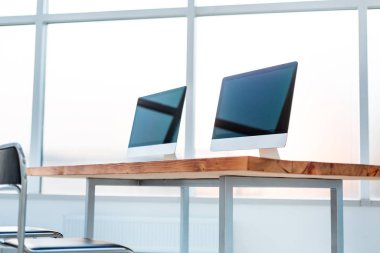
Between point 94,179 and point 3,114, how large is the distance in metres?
2.16

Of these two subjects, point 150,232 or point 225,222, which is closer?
point 225,222

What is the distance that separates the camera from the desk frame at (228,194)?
1.78 metres

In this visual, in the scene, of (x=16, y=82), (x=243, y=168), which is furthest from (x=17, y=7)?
(x=243, y=168)

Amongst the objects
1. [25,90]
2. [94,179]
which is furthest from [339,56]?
[25,90]

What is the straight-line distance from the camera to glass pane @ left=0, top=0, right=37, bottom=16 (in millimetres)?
4695

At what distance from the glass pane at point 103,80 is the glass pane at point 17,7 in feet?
1.12

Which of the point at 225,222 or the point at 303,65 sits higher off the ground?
the point at 303,65

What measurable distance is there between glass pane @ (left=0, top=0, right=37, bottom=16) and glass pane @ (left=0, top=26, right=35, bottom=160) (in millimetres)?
120

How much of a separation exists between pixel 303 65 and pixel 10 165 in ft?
8.53

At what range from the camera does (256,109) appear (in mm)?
2285

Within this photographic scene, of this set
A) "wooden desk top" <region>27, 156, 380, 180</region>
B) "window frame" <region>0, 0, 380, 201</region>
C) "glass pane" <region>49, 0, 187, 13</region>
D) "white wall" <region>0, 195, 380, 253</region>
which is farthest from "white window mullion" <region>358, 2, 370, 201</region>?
"wooden desk top" <region>27, 156, 380, 180</region>

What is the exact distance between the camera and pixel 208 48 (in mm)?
4340

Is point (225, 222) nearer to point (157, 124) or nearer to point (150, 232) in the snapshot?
point (157, 124)

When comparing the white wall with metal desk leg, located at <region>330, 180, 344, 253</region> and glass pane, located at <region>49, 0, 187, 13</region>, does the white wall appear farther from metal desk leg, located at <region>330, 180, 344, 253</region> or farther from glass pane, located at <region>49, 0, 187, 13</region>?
metal desk leg, located at <region>330, 180, 344, 253</region>
